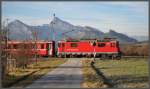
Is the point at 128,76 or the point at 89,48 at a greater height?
the point at 128,76

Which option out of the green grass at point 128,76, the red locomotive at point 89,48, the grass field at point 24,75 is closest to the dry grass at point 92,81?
the green grass at point 128,76

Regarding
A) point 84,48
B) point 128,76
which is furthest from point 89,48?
point 128,76

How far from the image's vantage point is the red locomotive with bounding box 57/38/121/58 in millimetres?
71188

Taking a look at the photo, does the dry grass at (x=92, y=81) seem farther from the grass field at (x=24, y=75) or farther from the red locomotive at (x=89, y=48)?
the red locomotive at (x=89, y=48)

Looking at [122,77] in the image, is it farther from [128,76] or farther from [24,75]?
[24,75]

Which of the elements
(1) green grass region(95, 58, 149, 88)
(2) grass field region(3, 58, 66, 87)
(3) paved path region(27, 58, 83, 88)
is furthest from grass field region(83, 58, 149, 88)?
(2) grass field region(3, 58, 66, 87)

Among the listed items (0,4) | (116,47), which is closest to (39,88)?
(0,4)

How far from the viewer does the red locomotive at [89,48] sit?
2803 inches

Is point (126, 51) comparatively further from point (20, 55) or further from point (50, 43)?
point (20, 55)

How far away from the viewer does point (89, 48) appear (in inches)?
2842

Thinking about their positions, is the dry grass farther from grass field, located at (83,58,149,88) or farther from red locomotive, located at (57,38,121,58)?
red locomotive, located at (57,38,121,58)

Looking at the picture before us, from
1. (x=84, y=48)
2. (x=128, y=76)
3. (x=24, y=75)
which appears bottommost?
(x=84, y=48)

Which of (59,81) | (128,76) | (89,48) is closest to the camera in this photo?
(59,81)

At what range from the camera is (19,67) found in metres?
41.3
